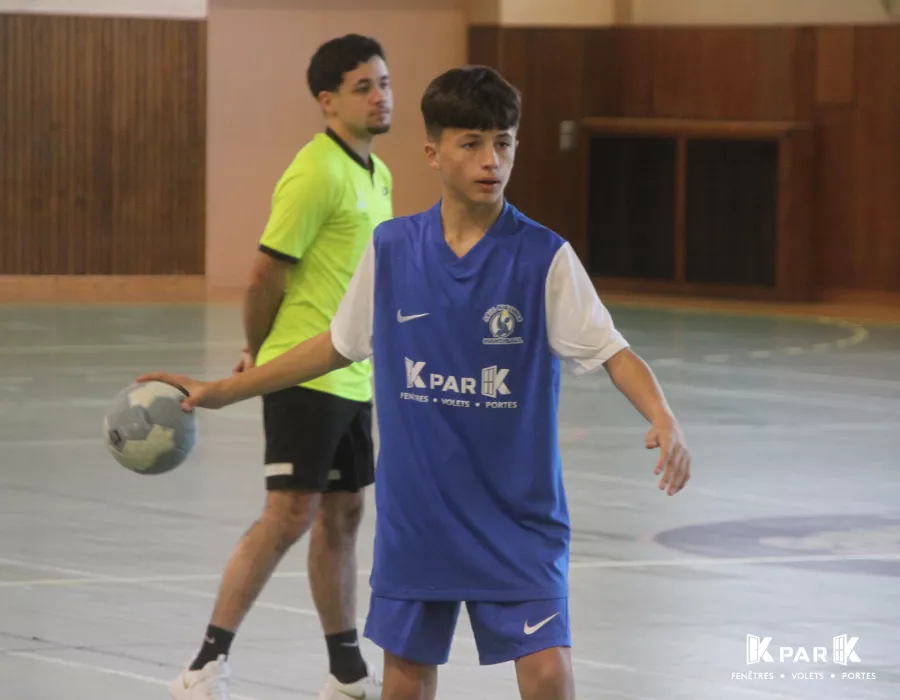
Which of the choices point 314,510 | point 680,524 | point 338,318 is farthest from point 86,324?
point 338,318

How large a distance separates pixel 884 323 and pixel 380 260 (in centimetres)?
1382

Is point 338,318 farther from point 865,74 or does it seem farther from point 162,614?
point 865,74

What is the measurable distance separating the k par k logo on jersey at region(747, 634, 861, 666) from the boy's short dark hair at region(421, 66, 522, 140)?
101 inches

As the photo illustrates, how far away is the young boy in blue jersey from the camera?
3705mm

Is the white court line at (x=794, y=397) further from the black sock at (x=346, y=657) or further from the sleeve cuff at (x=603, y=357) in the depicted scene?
the sleeve cuff at (x=603, y=357)

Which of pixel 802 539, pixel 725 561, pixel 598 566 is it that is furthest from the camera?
pixel 802 539

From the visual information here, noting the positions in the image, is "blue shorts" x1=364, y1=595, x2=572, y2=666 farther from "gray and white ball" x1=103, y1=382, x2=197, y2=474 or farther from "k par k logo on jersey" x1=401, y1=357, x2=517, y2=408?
"gray and white ball" x1=103, y1=382, x2=197, y2=474

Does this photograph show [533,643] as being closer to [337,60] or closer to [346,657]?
[346,657]

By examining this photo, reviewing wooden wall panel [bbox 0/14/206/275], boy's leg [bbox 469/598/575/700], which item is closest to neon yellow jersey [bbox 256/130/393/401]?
boy's leg [bbox 469/598/575/700]

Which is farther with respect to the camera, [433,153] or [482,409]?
[433,153]

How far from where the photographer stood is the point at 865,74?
18375 millimetres

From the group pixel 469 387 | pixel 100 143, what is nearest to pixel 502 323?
pixel 469 387

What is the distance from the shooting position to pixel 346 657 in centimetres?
526

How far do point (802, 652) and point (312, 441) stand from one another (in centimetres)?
182
